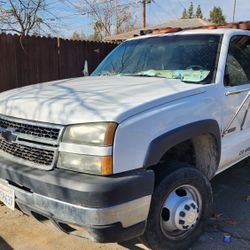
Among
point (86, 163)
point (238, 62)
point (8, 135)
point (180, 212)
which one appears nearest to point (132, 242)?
point (180, 212)

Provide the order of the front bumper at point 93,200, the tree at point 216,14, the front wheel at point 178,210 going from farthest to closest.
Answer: the tree at point 216,14 < the front wheel at point 178,210 < the front bumper at point 93,200

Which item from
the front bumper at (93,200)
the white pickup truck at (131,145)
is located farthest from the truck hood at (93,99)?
the front bumper at (93,200)

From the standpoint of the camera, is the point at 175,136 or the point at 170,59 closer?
the point at 175,136

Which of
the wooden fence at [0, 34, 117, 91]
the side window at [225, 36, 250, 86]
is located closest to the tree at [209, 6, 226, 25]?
the wooden fence at [0, 34, 117, 91]

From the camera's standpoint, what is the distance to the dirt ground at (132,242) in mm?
3441

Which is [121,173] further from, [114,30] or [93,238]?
[114,30]

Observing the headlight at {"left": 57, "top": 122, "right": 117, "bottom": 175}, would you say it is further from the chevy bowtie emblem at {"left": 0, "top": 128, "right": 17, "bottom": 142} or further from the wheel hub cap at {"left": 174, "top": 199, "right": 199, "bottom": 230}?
the wheel hub cap at {"left": 174, "top": 199, "right": 199, "bottom": 230}

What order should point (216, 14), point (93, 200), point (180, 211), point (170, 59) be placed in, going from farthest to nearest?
point (216, 14), point (170, 59), point (180, 211), point (93, 200)

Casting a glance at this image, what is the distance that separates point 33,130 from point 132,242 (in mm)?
1374

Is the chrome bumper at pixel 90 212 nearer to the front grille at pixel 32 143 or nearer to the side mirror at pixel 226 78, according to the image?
the front grille at pixel 32 143

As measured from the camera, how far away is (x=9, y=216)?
409 centimetres

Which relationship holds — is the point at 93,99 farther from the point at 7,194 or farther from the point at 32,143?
the point at 7,194

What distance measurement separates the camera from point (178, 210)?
3131 mm

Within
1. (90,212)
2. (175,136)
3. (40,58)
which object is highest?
(40,58)
